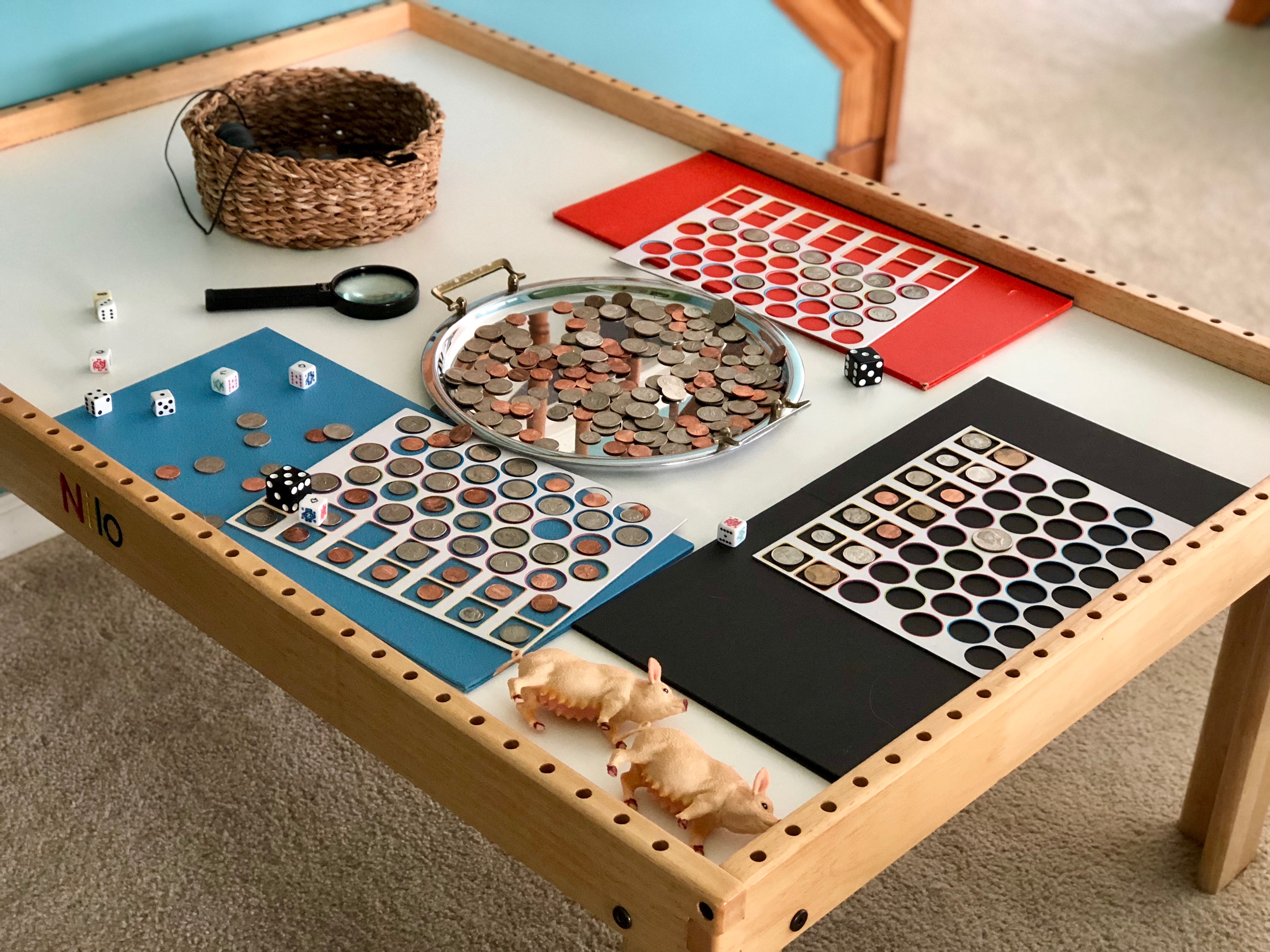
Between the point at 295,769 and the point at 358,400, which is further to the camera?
the point at 295,769

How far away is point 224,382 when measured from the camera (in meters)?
1.23

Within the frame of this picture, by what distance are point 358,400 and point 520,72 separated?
31.2 inches

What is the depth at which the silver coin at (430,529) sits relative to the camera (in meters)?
1.07

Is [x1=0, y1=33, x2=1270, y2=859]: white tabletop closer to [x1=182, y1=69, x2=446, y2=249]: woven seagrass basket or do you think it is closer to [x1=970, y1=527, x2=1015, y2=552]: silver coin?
[x1=182, y1=69, x2=446, y2=249]: woven seagrass basket

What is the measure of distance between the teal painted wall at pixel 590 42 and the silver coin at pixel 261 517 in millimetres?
890

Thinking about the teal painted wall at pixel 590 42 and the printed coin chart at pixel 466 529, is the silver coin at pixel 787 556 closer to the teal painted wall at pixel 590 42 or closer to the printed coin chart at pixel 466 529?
the printed coin chart at pixel 466 529

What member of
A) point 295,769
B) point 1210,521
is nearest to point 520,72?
point 295,769

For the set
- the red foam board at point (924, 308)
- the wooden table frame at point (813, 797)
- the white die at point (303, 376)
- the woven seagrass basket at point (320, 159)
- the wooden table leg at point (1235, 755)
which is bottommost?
the wooden table leg at point (1235, 755)

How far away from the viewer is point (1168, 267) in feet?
8.82

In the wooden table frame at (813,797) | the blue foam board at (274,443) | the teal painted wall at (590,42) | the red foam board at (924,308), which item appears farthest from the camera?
the teal painted wall at (590,42)

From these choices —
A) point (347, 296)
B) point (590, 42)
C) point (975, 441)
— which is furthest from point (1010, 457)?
point (590, 42)

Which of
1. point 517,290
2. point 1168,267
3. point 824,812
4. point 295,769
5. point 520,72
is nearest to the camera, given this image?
point 824,812

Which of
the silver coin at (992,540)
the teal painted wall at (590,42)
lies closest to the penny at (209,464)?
the silver coin at (992,540)

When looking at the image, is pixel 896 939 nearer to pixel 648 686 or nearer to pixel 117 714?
pixel 648 686
